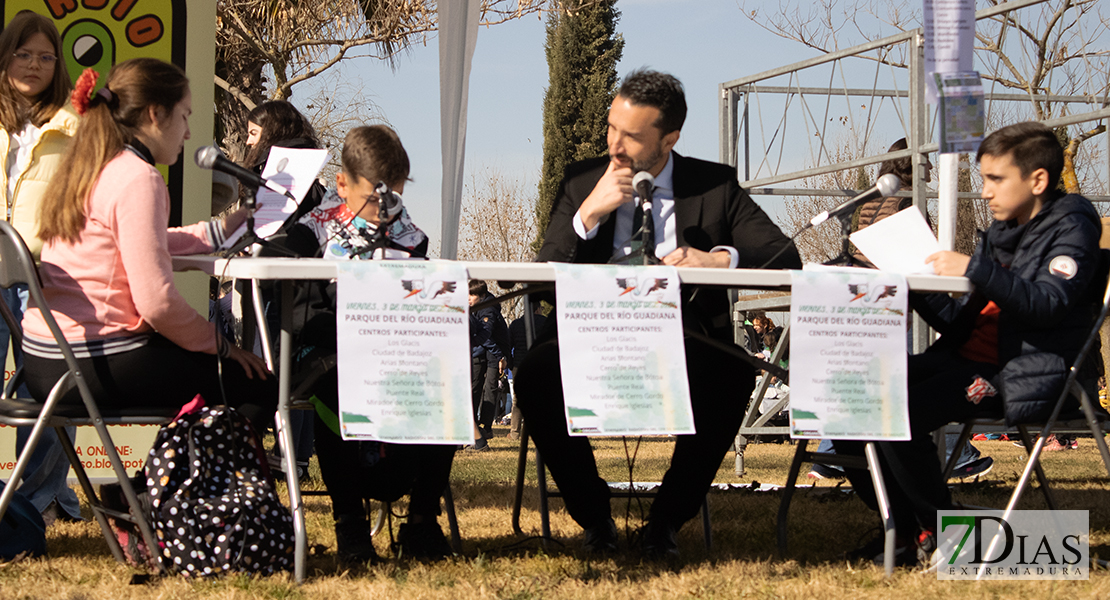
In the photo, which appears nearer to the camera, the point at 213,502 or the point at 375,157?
the point at 213,502

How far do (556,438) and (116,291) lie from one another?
1264 mm

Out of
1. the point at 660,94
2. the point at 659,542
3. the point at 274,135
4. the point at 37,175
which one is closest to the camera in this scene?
the point at 659,542

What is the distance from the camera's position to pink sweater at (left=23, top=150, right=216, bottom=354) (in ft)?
7.59

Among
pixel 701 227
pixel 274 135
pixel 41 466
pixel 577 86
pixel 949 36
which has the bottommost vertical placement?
→ pixel 41 466

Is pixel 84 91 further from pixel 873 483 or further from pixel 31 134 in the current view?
pixel 873 483

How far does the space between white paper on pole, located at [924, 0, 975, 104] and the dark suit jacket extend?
1129 mm

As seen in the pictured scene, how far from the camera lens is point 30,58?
3303mm

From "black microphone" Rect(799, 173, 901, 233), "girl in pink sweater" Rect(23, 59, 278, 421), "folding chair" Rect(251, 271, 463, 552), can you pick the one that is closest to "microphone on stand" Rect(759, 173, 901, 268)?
"black microphone" Rect(799, 173, 901, 233)

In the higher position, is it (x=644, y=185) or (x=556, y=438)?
(x=644, y=185)

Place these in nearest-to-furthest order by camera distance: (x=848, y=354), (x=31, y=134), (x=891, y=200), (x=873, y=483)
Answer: (x=848, y=354) < (x=873, y=483) < (x=31, y=134) < (x=891, y=200)

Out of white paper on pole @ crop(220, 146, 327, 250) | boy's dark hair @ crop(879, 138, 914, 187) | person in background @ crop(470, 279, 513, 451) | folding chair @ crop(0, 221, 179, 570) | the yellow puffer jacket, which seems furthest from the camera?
person in background @ crop(470, 279, 513, 451)

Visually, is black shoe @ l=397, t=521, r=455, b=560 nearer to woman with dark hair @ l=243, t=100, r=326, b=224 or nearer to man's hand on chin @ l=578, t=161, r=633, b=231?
man's hand on chin @ l=578, t=161, r=633, b=231

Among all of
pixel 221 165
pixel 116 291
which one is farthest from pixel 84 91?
pixel 116 291

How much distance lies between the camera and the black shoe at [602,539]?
2.89 metres
